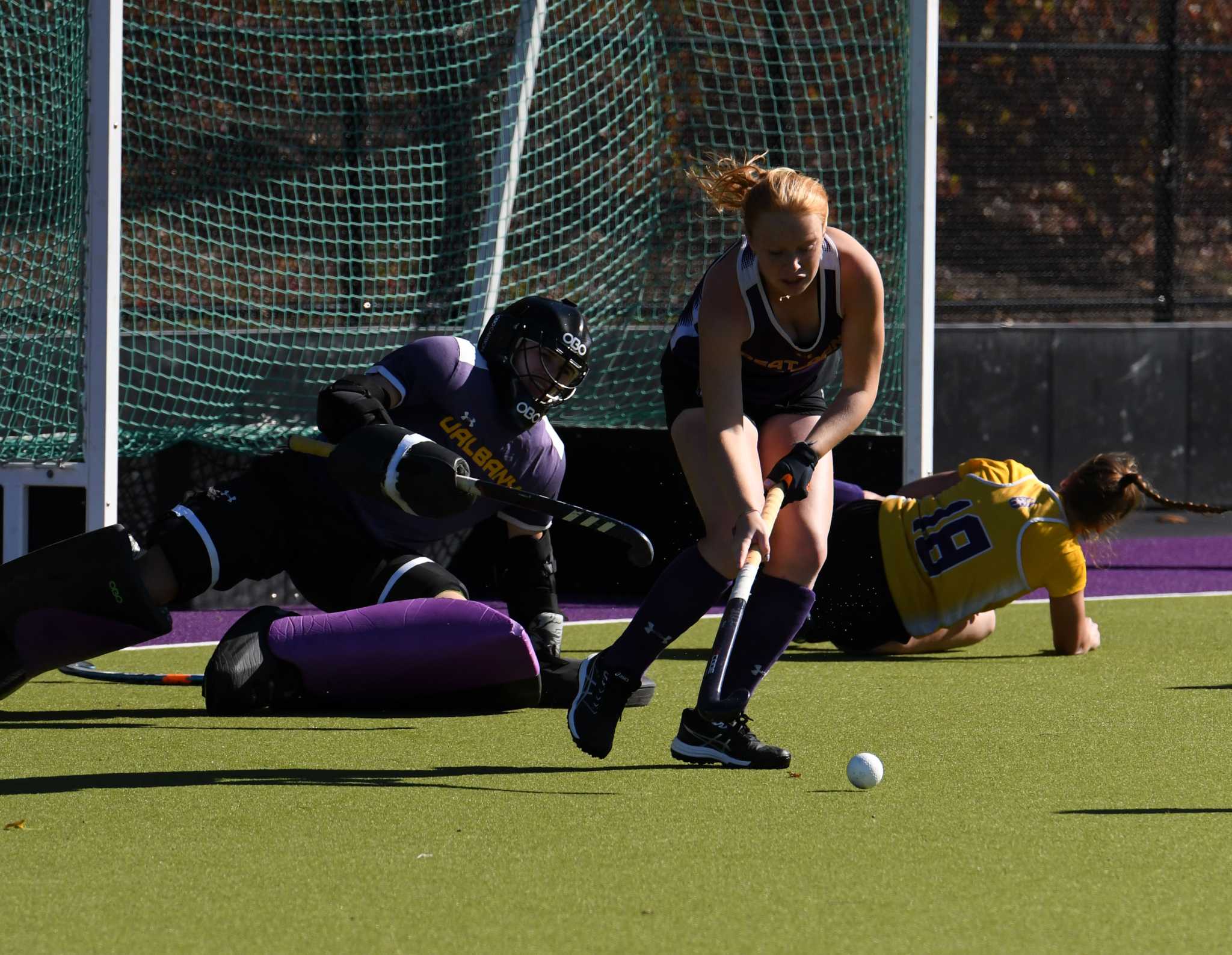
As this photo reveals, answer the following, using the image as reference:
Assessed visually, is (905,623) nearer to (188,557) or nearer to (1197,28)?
(188,557)

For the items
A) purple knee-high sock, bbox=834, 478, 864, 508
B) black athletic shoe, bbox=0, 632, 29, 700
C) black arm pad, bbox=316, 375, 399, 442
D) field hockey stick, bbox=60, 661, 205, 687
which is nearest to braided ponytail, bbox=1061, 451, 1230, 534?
purple knee-high sock, bbox=834, 478, 864, 508

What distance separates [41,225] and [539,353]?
2.16 metres

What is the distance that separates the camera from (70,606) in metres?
3.88

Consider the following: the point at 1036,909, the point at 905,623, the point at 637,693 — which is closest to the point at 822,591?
the point at 905,623

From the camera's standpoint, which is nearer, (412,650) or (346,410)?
(346,410)

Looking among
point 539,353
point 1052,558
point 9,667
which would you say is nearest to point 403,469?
point 539,353

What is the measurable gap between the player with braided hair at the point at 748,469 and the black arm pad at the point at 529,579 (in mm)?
878

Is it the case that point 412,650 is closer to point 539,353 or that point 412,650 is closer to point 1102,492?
point 539,353

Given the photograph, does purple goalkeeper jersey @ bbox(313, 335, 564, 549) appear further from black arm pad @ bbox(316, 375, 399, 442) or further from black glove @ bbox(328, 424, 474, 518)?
black glove @ bbox(328, 424, 474, 518)

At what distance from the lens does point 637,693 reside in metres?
4.14

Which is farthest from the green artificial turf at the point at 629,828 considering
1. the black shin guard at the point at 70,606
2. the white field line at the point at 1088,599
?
the white field line at the point at 1088,599

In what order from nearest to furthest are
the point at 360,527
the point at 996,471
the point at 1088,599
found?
the point at 360,527 → the point at 996,471 → the point at 1088,599

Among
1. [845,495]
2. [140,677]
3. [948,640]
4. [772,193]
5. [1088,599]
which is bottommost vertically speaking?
[1088,599]

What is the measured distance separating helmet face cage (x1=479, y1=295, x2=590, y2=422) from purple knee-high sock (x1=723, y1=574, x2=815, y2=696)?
89 cm
